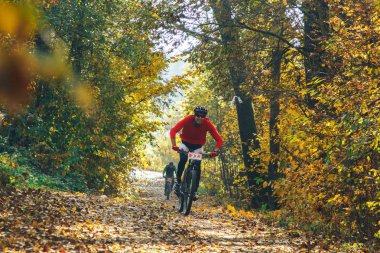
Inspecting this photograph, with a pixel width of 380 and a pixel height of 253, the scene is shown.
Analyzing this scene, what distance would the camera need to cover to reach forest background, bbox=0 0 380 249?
888 centimetres

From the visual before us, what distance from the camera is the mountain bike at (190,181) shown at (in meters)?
11.2

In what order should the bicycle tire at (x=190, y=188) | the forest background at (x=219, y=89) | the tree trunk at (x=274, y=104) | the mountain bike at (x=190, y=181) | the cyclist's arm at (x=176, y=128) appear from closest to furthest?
the forest background at (x=219, y=89) < the cyclist's arm at (x=176, y=128) < the mountain bike at (x=190, y=181) < the bicycle tire at (x=190, y=188) < the tree trunk at (x=274, y=104)

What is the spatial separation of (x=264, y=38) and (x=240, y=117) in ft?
14.4

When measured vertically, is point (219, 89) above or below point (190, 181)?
above

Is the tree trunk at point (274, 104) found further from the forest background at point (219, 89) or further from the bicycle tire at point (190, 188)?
the bicycle tire at point (190, 188)

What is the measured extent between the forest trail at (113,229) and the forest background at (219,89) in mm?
995

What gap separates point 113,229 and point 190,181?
3.32m

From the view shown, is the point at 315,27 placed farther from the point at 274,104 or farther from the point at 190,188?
the point at 190,188

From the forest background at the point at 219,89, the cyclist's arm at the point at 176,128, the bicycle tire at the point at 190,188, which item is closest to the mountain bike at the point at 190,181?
the bicycle tire at the point at 190,188

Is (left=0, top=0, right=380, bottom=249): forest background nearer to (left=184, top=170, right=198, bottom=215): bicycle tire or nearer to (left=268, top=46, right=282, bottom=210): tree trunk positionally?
(left=268, top=46, right=282, bottom=210): tree trunk

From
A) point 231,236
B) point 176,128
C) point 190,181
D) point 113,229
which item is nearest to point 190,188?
point 190,181

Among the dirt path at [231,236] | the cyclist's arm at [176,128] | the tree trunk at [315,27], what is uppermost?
the tree trunk at [315,27]

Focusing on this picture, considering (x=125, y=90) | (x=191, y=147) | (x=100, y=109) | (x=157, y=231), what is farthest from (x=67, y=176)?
(x=157, y=231)

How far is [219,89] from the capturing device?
47.0 ft
